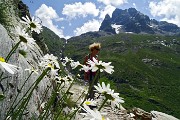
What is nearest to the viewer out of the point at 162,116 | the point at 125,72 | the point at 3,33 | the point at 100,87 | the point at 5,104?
the point at 100,87

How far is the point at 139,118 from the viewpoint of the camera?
57.4 ft

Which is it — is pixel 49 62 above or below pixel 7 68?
above

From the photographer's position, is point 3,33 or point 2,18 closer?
point 3,33

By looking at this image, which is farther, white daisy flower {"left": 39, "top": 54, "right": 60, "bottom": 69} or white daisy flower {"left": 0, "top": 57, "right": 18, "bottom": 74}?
white daisy flower {"left": 39, "top": 54, "right": 60, "bottom": 69}

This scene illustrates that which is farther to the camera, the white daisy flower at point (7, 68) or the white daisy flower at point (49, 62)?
the white daisy flower at point (49, 62)

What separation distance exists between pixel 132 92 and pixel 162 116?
140512 mm

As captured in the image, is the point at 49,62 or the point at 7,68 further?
the point at 49,62

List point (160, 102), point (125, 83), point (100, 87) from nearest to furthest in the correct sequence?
point (100, 87) → point (160, 102) → point (125, 83)

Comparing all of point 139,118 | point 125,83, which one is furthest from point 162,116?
point 125,83

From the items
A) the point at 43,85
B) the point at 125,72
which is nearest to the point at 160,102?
the point at 125,72

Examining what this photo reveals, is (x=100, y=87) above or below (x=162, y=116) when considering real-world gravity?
Result: above

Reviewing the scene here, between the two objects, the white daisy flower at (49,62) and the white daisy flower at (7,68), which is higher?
the white daisy flower at (49,62)

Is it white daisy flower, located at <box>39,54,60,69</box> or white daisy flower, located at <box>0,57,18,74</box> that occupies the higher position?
white daisy flower, located at <box>39,54,60,69</box>

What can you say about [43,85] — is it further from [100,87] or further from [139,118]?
[139,118]
